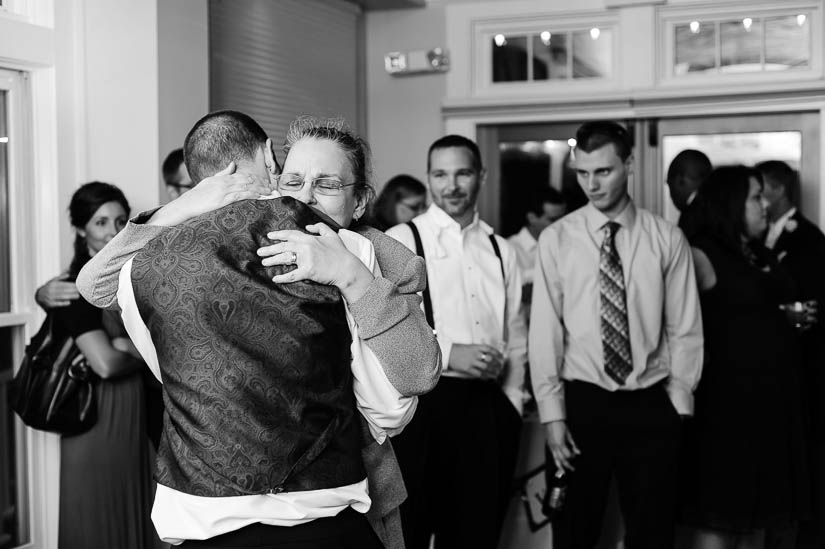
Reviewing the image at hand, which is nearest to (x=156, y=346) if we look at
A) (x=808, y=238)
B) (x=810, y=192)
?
(x=808, y=238)

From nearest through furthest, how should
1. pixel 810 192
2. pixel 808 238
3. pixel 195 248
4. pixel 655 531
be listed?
pixel 195 248, pixel 655 531, pixel 808 238, pixel 810 192

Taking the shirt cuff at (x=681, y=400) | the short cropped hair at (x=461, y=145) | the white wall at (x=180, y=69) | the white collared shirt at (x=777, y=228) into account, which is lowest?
the shirt cuff at (x=681, y=400)

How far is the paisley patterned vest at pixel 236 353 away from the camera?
147 centimetres

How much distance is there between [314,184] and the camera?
5.84ft

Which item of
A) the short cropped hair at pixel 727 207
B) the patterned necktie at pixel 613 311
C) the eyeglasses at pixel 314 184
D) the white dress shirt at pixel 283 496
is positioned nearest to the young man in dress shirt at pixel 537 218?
the short cropped hair at pixel 727 207

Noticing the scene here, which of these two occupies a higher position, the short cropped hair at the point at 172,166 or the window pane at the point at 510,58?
the window pane at the point at 510,58

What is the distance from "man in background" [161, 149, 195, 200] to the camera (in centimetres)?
357

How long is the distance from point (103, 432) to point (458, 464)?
1.15 metres

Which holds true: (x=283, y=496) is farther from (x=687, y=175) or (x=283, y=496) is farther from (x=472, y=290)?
(x=687, y=175)

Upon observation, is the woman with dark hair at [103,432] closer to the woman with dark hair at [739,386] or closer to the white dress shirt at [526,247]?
the woman with dark hair at [739,386]

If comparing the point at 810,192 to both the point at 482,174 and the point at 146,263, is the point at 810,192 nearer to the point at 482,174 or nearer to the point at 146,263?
the point at 482,174

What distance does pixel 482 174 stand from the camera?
3467 millimetres

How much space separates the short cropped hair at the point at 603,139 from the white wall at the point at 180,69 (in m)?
1.60

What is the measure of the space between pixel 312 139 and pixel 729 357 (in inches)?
88.1
